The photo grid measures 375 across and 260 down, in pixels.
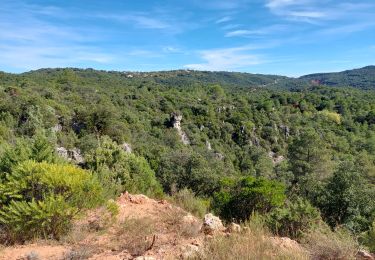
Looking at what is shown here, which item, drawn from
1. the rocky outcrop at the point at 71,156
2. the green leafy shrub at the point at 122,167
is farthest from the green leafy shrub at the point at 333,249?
the rocky outcrop at the point at 71,156

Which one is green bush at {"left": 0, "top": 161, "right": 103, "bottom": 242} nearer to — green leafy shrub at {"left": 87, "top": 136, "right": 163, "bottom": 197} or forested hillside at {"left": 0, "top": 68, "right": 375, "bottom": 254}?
forested hillside at {"left": 0, "top": 68, "right": 375, "bottom": 254}

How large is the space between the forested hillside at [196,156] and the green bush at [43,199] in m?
0.02

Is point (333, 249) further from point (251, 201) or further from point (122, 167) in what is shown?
point (251, 201)

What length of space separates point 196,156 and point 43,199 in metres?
20.8

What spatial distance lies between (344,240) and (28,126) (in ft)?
99.9

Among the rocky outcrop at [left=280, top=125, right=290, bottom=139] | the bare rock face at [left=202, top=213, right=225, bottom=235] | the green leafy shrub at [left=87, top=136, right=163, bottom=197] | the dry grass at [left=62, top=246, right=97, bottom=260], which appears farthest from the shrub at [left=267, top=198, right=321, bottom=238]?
the rocky outcrop at [left=280, top=125, right=290, bottom=139]

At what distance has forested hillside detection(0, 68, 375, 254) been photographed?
568cm

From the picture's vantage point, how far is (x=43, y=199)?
219 inches

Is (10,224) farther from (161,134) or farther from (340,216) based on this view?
(161,134)

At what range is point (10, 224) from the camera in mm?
5156

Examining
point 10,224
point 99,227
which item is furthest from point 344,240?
point 10,224

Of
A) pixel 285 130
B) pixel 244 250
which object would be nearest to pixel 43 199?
pixel 244 250

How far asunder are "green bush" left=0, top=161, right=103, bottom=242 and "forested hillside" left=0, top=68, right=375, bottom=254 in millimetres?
18

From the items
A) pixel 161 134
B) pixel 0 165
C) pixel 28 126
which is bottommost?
pixel 161 134
